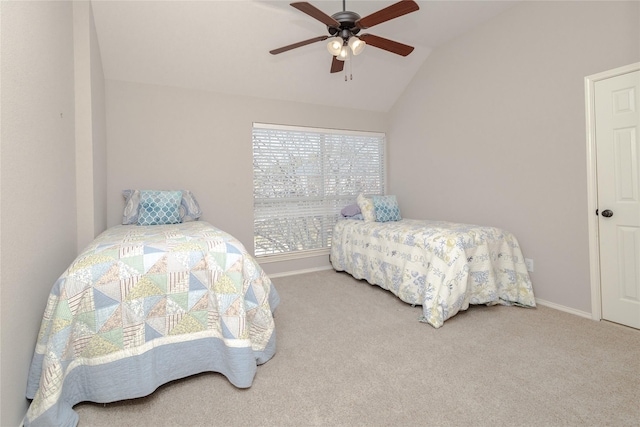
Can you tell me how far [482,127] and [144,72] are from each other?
3.67 m

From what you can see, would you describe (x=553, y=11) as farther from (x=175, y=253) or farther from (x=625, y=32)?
(x=175, y=253)

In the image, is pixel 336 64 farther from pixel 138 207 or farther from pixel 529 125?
pixel 138 207

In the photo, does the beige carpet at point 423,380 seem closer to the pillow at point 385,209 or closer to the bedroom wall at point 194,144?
the pillow at point 385,209

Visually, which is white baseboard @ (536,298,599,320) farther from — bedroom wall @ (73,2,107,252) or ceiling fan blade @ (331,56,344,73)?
bedroom wall @ (73,2,107,252)

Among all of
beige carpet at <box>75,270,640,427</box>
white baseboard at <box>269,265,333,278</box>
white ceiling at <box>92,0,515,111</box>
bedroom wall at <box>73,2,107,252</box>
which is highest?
white ceiling at <box>92,0,515,111</box>

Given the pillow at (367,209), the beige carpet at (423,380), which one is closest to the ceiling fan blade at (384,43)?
the pillow at (367,209)

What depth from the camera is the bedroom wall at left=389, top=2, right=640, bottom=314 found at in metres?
2.46

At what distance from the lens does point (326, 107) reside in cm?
415

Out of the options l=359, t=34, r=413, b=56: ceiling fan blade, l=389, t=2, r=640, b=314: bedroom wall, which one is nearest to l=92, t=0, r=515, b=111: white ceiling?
l=389, t=2, r=640, b=314: bedroom wall

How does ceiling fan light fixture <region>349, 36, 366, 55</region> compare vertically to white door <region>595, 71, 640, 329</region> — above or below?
above

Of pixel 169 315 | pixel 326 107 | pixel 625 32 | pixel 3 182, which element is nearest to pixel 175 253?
pixel 169 315

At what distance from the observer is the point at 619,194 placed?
7.53ft

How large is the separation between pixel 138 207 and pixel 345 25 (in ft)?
8.19

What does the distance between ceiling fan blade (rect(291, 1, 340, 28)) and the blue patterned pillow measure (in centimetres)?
209
